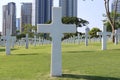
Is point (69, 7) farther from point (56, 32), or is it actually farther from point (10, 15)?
point (56, 32)

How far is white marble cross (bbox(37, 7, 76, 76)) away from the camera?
10695 millimetres

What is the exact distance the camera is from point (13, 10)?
359 feet

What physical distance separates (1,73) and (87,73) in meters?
2.74

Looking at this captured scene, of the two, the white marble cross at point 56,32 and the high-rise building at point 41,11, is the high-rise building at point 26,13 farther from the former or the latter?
the white marble cross at point 56,32

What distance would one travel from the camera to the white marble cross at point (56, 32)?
35.1 feet

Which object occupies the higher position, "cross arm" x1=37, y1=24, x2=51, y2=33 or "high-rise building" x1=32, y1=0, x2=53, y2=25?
"high-rise building" x1=32, y1=0, x2=53, y2=25

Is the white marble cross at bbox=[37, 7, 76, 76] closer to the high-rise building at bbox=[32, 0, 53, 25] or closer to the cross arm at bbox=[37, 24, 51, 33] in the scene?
the cross arm at bbox=[37, 24, 51, 33]

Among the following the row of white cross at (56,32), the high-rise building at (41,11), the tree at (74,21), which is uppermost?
the high-rise building at (41,11)

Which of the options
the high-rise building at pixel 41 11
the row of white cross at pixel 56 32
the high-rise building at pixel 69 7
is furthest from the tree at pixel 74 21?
the row of white cross at pixel 56 32

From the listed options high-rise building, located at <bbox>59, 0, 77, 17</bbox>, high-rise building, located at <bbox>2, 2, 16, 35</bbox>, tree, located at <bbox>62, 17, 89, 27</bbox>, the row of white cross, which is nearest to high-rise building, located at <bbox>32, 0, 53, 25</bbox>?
high-rise building, located at <bbox>59, 0, 77, 17</bbox>

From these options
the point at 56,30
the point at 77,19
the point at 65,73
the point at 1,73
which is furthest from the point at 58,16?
the point at 77,19

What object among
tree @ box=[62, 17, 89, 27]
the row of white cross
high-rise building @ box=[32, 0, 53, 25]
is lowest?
the row of white cross

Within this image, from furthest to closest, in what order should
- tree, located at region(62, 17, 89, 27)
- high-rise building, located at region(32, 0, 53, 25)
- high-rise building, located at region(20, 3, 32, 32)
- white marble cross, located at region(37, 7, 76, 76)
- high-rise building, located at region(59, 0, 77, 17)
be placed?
1. high-rise building, located at region(20, 3, 32, 32)
2. high-rise building, located at region(32, 0, 53, 25)
3. tree, located at region(62, 17, 89, 27)
4. high-rise building, located at region(59, 0, 77, 17)
5. white marble cross, located at region(37, 7, 76, 76)

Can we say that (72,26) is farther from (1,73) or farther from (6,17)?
(6,17)
